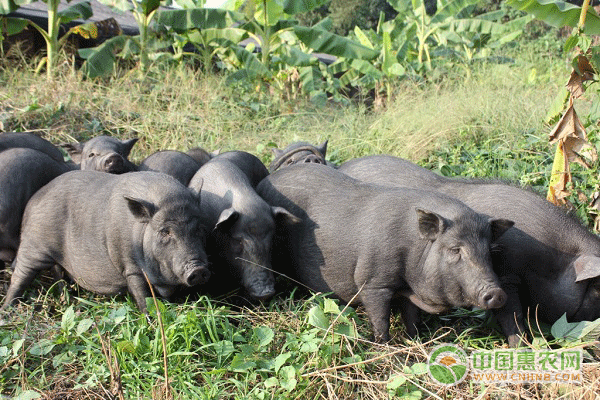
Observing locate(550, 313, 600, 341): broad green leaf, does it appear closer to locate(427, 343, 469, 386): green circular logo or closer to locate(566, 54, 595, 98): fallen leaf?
locate(427, 343, 469, 386): green circular logo

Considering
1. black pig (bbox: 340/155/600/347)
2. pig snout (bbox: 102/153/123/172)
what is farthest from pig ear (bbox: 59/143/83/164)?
black pig (bbox: 340/155/600/347)

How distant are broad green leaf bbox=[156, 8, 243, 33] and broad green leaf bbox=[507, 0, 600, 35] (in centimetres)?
712

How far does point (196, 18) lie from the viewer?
11688 millimetres

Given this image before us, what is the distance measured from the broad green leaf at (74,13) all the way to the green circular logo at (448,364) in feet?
32.5

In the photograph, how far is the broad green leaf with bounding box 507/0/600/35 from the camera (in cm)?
568

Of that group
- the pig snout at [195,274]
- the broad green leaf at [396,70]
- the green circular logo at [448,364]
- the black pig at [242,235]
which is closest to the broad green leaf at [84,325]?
the pig snout at [195,274]

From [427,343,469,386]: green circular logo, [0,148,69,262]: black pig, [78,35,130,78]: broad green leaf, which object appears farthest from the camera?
[78,35,130,78]: broad green leaf

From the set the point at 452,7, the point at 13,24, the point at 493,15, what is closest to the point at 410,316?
the point at 13,24

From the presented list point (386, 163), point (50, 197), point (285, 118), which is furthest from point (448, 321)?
point (285, 118)

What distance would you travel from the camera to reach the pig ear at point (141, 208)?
4.28 metres

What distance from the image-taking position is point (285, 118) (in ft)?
36.7

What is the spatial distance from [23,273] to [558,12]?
5139 mm

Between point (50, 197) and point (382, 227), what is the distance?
2.59m

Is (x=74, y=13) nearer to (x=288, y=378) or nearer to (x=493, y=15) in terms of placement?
(x=288, y=378)
